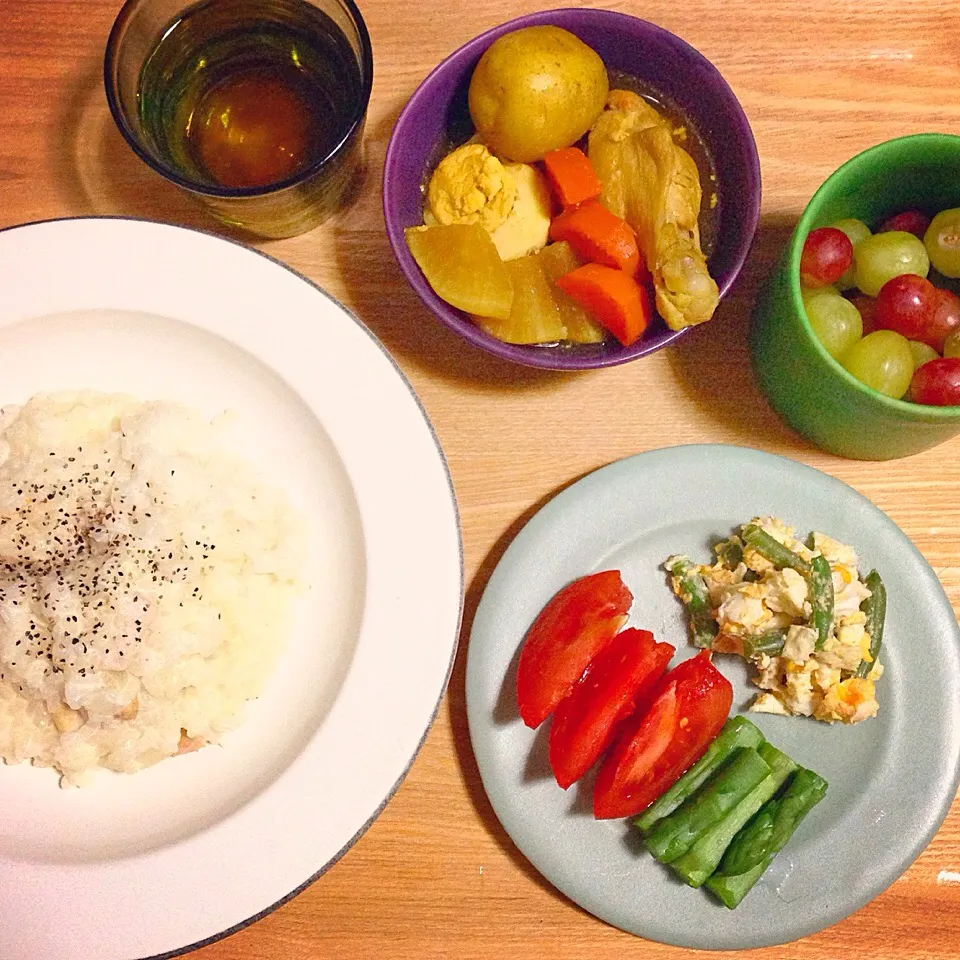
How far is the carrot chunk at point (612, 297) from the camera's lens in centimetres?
110

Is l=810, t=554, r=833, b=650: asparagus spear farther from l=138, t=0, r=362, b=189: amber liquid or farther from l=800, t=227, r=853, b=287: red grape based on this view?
l=138, t=0, r=362, b=189: amber liquid

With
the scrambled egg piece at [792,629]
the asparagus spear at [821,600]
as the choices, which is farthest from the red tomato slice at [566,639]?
the asparagus spear at [821,600]

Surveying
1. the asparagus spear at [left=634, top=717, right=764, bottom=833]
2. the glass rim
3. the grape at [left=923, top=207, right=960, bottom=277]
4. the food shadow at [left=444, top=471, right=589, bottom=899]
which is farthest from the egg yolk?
the asparagus spear at [left=634, top=717, right=764, bottom=833]

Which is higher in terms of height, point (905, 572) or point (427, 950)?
point (905, 572)

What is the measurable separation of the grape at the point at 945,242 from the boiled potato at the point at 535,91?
474 mm

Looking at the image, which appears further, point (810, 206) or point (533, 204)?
point (533, 204)

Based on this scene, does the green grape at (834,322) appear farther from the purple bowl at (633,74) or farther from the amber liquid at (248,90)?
the amber liquid at (248,90)

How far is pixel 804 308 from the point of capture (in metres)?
1.08

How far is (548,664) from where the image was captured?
1.14 metres

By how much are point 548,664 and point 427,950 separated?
1.51 ft

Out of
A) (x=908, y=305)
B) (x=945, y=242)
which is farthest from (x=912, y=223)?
(x=908, y=305)

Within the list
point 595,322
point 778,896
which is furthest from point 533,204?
point 778,896

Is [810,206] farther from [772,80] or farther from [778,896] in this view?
[778,896]

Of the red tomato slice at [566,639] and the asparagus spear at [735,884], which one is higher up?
the red tomato slice at [566,639]
